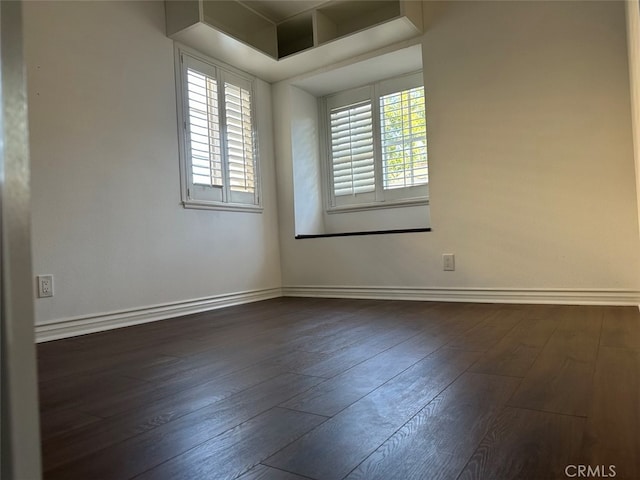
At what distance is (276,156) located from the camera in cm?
Answer: 374

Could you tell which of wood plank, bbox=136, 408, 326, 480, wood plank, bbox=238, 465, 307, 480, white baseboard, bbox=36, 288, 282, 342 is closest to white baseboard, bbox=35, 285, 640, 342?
white baseboard, bbox=36, 288, 282, 342

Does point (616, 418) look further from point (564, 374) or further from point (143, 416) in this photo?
point (143, 416)

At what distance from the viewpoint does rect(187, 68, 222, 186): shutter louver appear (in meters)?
2.96

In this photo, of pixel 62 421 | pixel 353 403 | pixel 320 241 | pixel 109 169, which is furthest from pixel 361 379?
pixel 320 241

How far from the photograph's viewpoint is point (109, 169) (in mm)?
2463

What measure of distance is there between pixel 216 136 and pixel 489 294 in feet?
7.31

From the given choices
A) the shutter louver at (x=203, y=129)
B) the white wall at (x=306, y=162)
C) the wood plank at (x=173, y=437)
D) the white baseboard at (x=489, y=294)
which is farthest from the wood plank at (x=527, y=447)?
the white wall at (x=306, y=162)

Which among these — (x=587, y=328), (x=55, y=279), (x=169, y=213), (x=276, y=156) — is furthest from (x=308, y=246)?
(x=587, y=328)

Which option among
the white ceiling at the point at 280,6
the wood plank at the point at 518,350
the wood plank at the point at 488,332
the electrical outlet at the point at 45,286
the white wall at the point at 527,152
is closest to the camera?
the wood plank at the point at 518,350

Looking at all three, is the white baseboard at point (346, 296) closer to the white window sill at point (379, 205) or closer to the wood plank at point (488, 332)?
the wood plank at point (488, 332)

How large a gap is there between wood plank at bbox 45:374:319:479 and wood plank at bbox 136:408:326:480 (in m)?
0.03

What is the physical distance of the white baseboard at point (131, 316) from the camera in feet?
7.11

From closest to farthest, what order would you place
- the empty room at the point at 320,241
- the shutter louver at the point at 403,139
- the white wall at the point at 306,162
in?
the empty room at the point at 320,241 → the shutter louver at the point at 403,139 → the white wall at the point at 306,162

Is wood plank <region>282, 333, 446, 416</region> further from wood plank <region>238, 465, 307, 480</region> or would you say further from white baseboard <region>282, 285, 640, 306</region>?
white baseboard <region>282, 285, 640, 306</region>
